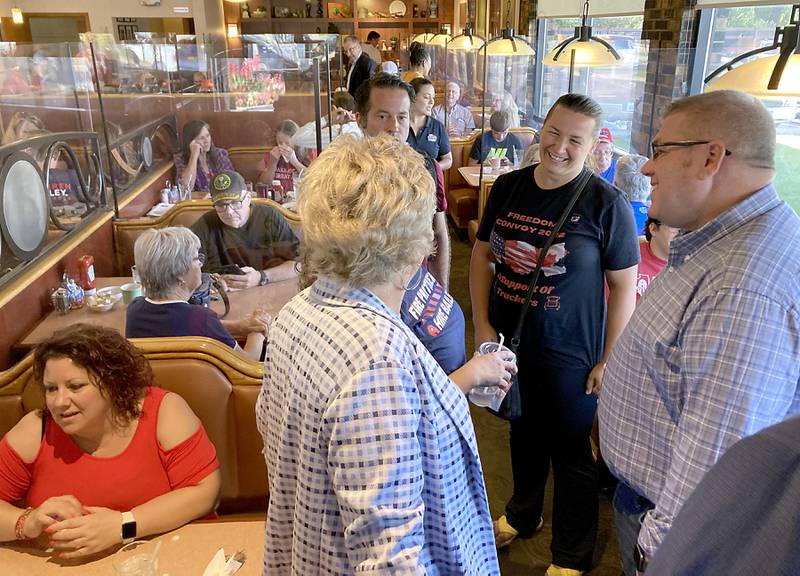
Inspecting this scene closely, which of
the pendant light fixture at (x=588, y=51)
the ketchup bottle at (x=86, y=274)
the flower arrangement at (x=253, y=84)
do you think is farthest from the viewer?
the flower arrangement at (x=253, y=84)

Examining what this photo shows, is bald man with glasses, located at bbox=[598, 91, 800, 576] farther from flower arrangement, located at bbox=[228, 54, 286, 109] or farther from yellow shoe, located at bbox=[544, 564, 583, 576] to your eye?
flower arrangement, located at bbox=[228, 54, 286, 109]

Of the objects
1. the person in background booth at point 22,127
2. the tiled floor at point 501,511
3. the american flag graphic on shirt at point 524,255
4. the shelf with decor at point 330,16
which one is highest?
the shelf with decor at point 330,16

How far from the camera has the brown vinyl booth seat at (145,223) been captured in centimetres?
344

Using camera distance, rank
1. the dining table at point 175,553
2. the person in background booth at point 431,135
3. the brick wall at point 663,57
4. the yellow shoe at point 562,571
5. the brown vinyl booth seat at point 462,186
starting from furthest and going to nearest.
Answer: the brown vinyl booth seat at point 462,186
the person in background booth at point 431,135
the brick wall at point 663,57
the yellow shoe at point 562,571
the dining table at point 175,553

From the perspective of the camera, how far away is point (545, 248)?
6.06 ft

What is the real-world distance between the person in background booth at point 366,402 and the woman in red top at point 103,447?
523 mm

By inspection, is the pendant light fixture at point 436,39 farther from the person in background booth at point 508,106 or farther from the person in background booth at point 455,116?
the person in background booth at point 508,106

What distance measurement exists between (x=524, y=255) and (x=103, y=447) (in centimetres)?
127

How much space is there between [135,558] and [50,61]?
3.51 meters

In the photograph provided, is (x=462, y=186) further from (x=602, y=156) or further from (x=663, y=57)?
(x=663, y=57)

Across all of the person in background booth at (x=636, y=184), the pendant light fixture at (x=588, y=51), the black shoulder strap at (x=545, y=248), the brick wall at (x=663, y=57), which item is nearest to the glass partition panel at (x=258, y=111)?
the pendant light fixture at (x=588, y=51)

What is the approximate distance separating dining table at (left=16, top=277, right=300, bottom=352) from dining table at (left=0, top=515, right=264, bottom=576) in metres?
Answer: 1.20

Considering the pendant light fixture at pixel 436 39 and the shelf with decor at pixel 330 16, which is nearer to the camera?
the pendant light fixture at pixel 436 39

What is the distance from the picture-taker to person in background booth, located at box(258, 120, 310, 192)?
Answer: 4.44 metres
